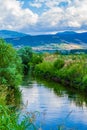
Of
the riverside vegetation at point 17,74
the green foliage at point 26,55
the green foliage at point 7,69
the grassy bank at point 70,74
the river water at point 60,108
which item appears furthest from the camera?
the green foliage at point 26,55

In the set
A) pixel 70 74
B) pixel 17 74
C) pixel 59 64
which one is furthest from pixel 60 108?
pixel 59 64

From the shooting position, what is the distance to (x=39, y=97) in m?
47.6

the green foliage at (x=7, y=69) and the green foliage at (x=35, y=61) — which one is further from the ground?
the green foliage at (x=7, y=69)

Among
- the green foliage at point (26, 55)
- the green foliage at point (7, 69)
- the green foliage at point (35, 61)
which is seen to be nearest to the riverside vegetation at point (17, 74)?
the green foliage at point (7, 69)

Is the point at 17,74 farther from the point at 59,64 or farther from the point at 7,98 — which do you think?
the point at 59,64

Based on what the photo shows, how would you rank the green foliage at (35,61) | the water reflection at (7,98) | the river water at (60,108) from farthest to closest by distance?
the green foliage at (35,61) < the river water at (60,108) < the water reflection at (7,98)

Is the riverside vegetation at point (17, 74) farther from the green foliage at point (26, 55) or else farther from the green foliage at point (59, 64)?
the green foliage at point (26, 55)

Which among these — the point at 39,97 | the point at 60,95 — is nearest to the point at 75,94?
the point at 60,95

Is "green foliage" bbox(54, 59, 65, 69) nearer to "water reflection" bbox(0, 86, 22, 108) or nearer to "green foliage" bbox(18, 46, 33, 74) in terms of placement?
"water reflection" bbox(0, 86, 22, 108)

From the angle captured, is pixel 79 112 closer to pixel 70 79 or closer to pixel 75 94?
pixel 75 94

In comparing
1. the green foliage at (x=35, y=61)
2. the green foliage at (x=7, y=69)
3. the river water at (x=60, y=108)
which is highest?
the green foliage at (x=7, y=69)

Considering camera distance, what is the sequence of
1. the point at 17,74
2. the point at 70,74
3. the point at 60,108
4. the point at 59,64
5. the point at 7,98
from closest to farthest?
the point at 7,98, the point at 60,108, the point at 17,74, the point at 70,74, the point at 59,64

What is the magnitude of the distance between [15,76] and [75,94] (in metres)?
9.06

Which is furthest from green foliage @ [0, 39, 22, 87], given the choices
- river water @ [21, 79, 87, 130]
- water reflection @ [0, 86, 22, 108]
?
river water @ [21, 79, 87, 130]
